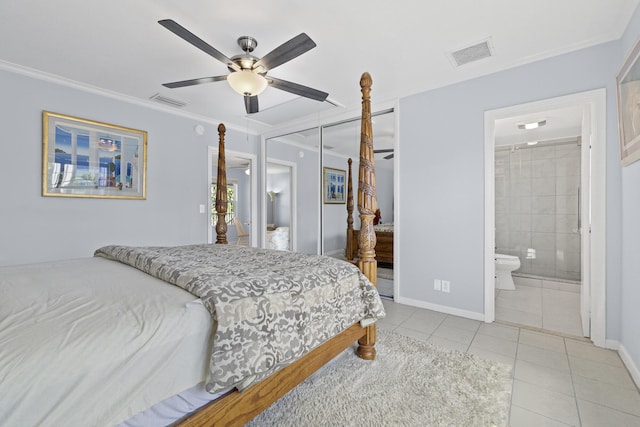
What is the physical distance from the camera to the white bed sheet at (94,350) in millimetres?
770

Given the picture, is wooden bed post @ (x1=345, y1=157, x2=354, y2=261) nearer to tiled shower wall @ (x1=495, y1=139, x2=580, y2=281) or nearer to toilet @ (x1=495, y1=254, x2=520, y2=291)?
toilet @ (x1=495, y1=254, x2=520, y2=291)

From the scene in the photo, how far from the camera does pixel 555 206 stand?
4.76 m

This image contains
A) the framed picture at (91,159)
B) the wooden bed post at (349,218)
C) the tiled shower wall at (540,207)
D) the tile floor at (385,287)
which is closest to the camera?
the framed picture at (91,159)

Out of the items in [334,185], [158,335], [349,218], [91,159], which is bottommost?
[158,335]

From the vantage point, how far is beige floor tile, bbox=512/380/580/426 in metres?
1.54

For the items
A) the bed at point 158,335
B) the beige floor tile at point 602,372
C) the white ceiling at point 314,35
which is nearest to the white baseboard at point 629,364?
the beige floor tile at point 602,372

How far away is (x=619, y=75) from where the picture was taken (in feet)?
6.77

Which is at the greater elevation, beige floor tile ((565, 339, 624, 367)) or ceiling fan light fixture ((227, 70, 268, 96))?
ceiling fan light fixture ((227, 70, 268, 96))

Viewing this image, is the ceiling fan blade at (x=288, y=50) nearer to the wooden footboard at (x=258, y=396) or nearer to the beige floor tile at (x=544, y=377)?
the wooden footboard at (x=258, y=396)

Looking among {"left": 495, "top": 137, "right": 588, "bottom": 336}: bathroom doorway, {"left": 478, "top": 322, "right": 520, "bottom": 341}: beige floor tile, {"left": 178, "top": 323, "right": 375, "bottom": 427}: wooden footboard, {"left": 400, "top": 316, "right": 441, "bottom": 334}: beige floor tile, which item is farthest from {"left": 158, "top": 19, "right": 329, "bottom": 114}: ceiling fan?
{"left": 495, "top": 137, "right": 588, "bottom": 336}: bathroom doorway

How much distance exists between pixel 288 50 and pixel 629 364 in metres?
3.17

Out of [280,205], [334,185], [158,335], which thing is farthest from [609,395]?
[280,205]

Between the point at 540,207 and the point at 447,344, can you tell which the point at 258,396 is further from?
the point at 540,207

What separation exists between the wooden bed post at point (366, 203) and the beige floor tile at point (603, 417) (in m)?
1.18
